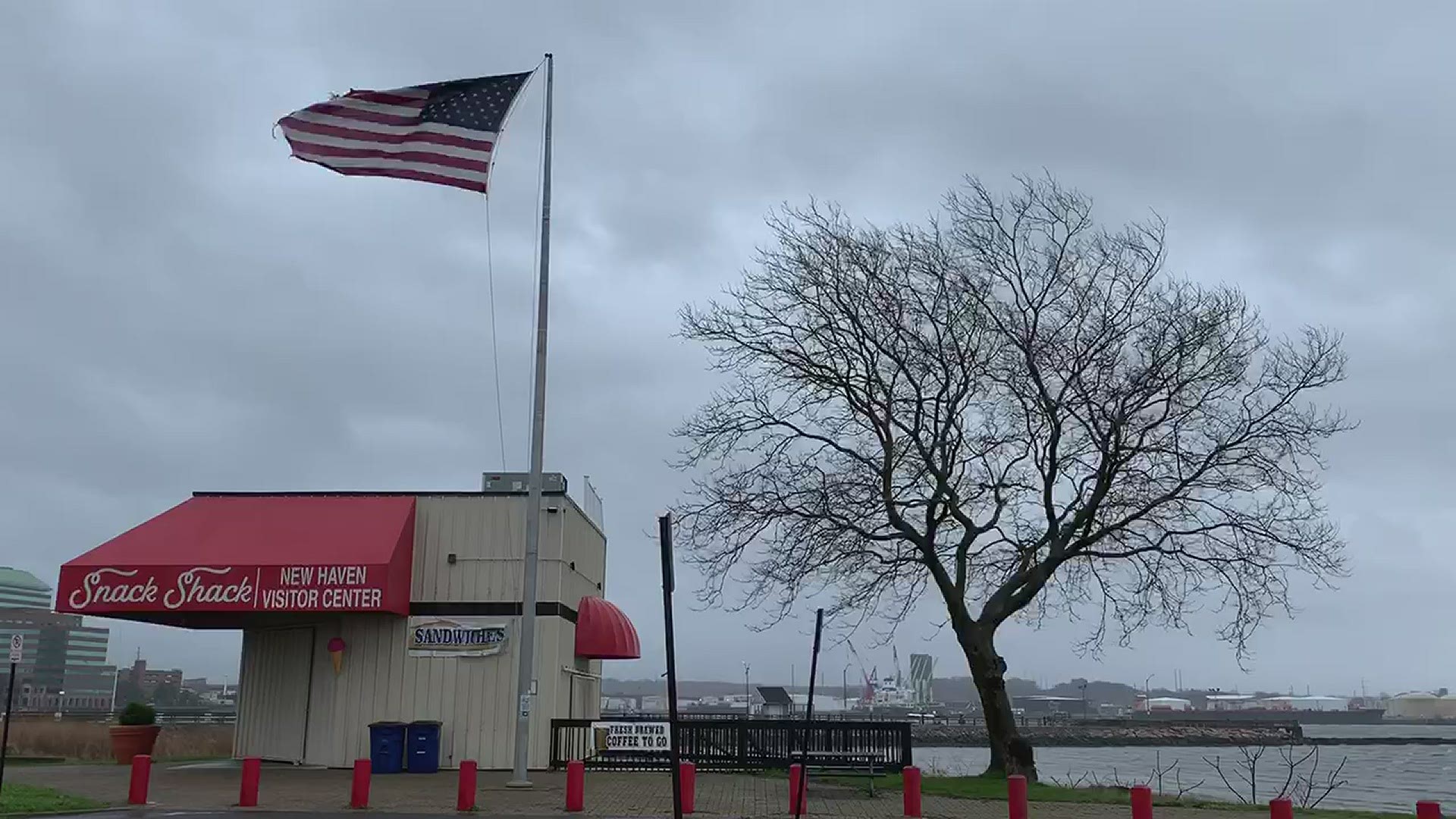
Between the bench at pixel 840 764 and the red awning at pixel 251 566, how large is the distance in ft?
28.6

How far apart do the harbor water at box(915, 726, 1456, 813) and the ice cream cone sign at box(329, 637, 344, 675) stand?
562 inches

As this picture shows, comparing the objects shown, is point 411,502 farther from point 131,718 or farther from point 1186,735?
point 1186,735

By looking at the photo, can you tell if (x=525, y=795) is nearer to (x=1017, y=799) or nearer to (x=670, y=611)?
(x=1017, y=799)

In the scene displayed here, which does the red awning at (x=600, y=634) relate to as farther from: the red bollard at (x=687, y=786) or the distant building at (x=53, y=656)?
the distant building at (x=53, y=656)

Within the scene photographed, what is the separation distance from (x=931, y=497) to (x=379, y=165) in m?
12.4

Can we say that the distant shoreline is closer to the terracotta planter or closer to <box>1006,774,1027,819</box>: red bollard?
the terracotta planter

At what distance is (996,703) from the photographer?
25250mm

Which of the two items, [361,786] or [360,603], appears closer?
[361,786]

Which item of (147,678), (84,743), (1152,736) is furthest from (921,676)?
(84,743)

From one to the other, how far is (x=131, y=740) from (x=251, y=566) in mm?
5610

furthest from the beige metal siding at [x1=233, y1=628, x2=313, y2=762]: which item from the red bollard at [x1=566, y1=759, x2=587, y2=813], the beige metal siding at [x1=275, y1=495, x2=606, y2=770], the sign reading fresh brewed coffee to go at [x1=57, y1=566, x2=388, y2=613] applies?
the red bollard at [x1=566, y1=759, x2=587, y2=813]

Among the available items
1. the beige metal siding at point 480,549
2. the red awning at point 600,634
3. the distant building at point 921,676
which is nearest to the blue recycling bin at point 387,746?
the beige metal siding at point 480,549

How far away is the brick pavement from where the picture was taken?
58.6 feet

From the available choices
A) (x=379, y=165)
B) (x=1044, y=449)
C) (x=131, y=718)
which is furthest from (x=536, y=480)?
(x=131, y=718)
